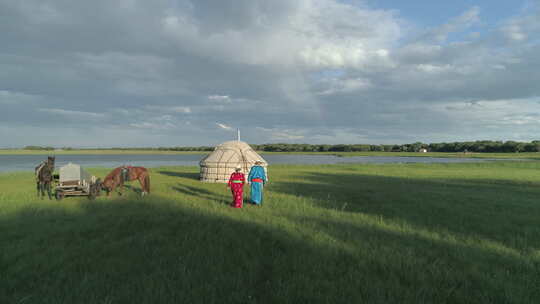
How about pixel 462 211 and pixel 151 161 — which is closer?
pixel 462 211

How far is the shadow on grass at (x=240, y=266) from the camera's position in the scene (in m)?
3.78

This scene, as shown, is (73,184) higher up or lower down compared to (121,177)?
lower down

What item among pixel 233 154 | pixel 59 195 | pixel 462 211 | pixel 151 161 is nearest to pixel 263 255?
pixel 462 211

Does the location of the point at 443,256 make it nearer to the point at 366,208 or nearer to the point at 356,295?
the point at 356,295

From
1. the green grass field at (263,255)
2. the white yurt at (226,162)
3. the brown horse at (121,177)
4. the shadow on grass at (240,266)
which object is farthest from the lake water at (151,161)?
the shadow on grass at (240,266)

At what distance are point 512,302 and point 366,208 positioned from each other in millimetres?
6768

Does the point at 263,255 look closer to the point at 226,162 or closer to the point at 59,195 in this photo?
the point at 59,195

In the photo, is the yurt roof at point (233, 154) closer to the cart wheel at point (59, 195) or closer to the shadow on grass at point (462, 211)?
the shadow on grass at point (462, 211)

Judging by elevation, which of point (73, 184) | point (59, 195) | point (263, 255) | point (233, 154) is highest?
point (233, 154)

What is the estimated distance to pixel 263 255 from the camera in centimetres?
531

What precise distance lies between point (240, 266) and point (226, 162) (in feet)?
48.3

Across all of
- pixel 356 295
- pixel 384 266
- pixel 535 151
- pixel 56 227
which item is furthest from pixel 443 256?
pixel 535 151

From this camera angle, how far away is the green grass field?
384cm

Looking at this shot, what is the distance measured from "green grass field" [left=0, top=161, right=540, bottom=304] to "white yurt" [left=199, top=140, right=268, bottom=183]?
9161mm
